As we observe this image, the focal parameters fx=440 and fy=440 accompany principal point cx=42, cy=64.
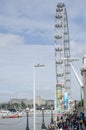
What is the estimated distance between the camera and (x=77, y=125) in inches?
1724

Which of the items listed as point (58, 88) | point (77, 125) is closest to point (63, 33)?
point (58, 88)

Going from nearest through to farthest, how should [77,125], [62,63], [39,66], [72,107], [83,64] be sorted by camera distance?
[39,66] < [77,125] < [83,64] < [62,63] < [72,107]

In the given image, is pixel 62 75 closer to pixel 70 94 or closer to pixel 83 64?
pixel 70 94

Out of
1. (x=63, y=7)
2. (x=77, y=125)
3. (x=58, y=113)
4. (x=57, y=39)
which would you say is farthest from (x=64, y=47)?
(x=77, y=125)

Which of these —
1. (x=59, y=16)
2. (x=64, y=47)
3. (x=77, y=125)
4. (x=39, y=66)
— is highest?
(x=59, y=16)

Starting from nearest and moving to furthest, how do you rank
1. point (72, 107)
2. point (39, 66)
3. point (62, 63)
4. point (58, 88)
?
point (39, 66)
point (58, 88)
point (62, 63)
point (72, 107)

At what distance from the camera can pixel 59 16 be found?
344 feet

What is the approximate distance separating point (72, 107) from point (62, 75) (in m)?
10.6

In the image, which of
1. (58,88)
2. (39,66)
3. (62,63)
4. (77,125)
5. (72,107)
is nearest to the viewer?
(39,66)

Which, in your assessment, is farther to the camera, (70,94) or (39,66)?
(70,94)

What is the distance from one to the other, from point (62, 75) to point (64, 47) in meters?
8.21

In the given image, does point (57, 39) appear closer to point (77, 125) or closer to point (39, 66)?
point (77, 125)

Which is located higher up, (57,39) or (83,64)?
(57,39)

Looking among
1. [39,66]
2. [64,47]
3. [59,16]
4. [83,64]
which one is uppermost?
[59,16]
